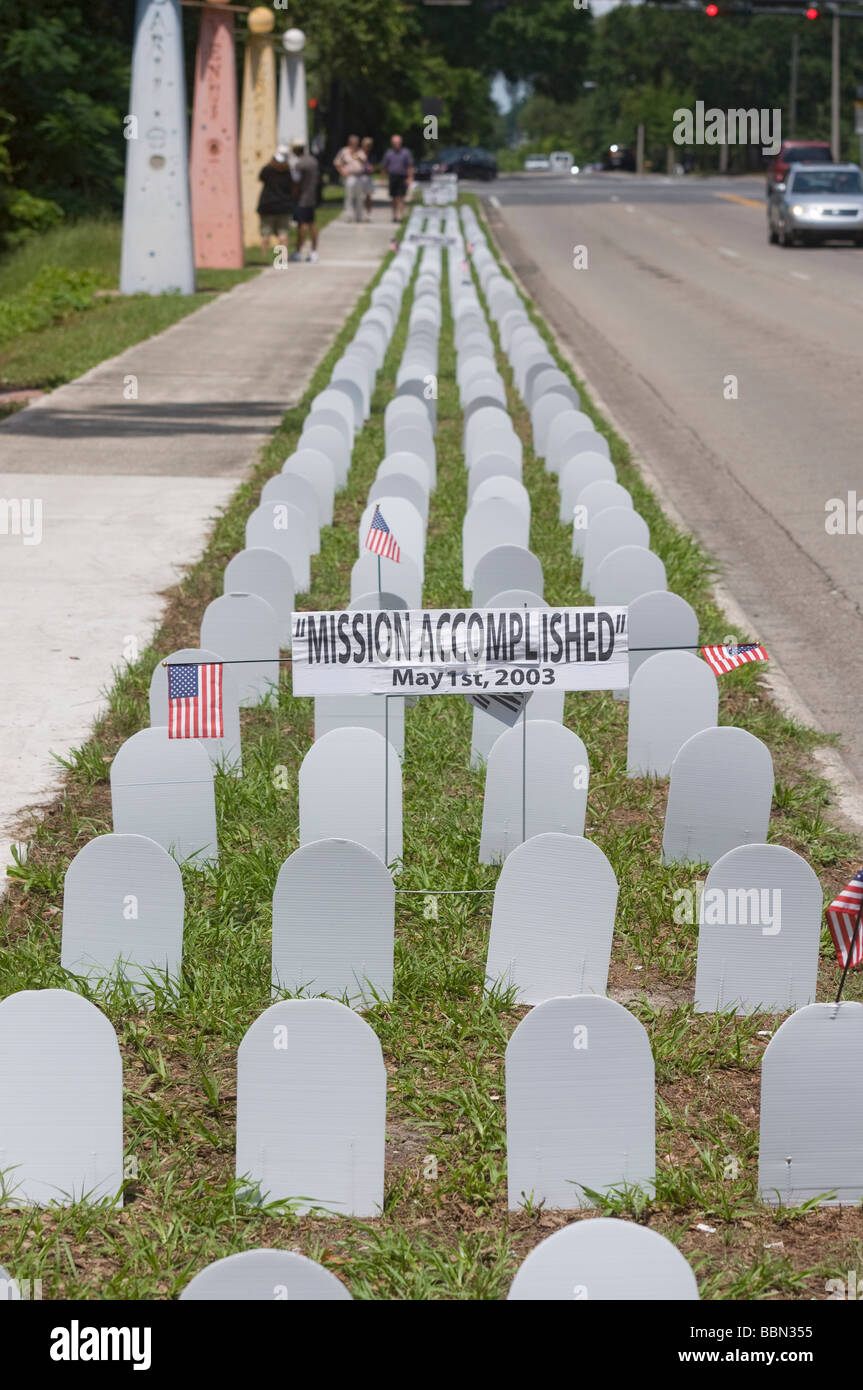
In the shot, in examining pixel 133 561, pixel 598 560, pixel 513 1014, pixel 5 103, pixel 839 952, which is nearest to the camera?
pixel 839 952

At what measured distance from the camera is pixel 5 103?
99.3ft

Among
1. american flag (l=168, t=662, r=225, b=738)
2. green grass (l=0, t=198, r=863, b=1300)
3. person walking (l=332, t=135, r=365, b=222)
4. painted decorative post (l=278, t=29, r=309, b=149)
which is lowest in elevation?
green grass (l=0, t=198, r=863, b=1300)

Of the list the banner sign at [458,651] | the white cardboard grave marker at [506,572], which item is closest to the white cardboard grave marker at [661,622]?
the white cardboard grave marker at [506,572]

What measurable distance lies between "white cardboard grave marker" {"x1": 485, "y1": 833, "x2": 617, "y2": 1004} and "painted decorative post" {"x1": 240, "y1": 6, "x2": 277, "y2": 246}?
27962mm

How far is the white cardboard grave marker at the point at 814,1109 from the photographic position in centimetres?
302

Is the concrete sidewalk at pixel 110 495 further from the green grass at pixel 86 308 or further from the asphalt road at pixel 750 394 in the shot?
the asphalt road at pixel 750 394

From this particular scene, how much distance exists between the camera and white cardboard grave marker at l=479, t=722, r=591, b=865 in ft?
14.7

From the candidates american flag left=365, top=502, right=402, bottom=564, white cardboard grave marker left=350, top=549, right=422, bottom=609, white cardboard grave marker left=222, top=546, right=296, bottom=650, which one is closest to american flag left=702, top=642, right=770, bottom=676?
american flag left=365, top=502, right=402, bottom=564

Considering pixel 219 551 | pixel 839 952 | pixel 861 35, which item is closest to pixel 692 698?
pixel 839 952

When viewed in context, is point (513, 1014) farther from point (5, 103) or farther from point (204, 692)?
point (5, 103)

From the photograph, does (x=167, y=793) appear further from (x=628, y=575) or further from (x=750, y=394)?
(x=750, y=394)

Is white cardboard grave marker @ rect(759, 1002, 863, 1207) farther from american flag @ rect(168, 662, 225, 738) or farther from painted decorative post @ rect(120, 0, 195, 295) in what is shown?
painted decorative post @ rect(120, 0, 195, 295)

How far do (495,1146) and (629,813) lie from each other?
1.89 metres
